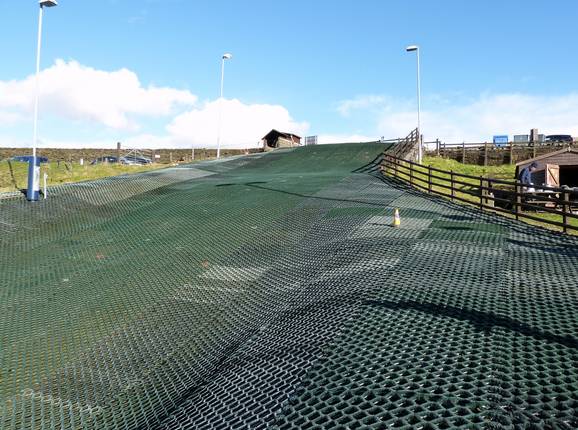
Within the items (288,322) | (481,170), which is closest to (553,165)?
(481,170)

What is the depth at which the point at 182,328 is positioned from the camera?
6.29 metres

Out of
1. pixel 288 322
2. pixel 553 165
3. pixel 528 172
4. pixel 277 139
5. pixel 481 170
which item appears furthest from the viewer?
pixel 277 139

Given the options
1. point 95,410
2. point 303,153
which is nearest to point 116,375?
point 95,410

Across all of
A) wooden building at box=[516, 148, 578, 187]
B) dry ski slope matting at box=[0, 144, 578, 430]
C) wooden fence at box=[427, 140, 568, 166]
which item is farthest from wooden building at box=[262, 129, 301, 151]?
dry ski slope matting at box=[0, 144, 578, 430]

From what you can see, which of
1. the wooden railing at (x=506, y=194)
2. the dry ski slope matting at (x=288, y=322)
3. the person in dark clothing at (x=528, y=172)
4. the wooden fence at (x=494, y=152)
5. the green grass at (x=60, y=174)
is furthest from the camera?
the wooden fence at (x=494, y=152)

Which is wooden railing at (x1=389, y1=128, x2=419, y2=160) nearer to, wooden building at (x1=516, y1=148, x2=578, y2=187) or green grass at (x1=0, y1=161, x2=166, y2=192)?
wooden building at (x1=516, y1=148, x2=578, y2=187)

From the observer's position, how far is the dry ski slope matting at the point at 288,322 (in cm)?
359

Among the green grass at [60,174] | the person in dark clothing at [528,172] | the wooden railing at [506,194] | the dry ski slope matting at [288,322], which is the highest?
the person in dark clothing at [528,172]

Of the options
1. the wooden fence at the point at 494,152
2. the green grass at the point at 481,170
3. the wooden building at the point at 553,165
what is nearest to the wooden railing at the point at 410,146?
the green grass at the point at 481,170

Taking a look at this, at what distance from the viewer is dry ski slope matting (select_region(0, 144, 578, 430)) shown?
3590mm

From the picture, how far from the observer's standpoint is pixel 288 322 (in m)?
5.71

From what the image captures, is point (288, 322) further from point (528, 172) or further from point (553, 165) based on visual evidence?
point (553, 165)

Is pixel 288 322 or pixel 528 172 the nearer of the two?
pixel 288 322

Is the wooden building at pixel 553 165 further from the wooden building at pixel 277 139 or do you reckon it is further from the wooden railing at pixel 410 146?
the wooden building at pixel 277 139
